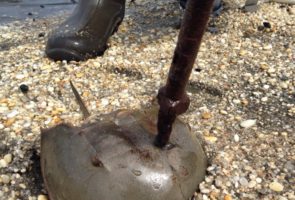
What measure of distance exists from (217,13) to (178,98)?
2.63 m

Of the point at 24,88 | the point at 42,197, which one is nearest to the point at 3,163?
the point at 42,197

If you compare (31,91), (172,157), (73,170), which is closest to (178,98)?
(172,157)

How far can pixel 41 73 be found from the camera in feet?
10.6

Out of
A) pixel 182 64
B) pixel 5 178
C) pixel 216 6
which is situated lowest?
pixel 5 178

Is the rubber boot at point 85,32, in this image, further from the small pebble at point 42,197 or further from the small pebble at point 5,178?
the small pebble at point 42,197

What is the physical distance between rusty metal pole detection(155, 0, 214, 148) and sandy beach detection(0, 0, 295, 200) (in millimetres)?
560

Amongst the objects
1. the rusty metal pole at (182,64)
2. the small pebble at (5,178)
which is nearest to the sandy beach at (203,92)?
the small pebble at (5,178)

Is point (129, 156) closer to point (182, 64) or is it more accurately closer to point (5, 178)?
point (182, 64)

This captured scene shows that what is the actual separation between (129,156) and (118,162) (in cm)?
6

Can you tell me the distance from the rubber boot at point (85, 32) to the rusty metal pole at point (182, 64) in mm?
1655

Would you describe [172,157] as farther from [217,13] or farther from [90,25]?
[217,13]

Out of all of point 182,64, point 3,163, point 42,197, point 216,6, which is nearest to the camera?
point 182,64

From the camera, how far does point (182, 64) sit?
1646 mm

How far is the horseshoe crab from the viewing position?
1786 mm
